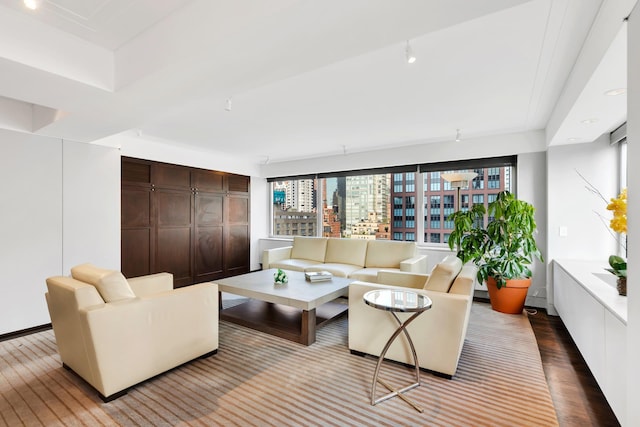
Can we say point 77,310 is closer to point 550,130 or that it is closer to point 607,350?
point 607,350

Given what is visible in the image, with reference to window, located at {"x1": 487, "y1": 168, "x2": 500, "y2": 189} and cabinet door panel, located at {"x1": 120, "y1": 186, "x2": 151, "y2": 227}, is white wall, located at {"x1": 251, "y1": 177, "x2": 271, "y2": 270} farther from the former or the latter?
window, located at {"x1": 487, "y1": 168, "x2": 500, "y2": 189}

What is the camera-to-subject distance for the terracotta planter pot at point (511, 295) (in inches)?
150

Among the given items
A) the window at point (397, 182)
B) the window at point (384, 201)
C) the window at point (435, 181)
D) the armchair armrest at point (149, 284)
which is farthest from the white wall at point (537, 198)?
the armchair armrest at point (149, 284)

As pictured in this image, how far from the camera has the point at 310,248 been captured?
564cm

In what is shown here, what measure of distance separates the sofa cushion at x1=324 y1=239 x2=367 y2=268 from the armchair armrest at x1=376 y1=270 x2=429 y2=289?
5.71 feet

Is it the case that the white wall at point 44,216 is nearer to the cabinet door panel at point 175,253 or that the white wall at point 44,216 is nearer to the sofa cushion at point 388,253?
the cabinet door panel at point 175,253

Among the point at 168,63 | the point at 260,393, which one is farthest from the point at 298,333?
the point at 168,63

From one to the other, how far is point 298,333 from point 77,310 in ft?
6.09

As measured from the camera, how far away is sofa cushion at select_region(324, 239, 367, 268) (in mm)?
5109

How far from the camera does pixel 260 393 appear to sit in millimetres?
2156

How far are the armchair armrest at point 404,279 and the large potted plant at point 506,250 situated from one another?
4.23 ft

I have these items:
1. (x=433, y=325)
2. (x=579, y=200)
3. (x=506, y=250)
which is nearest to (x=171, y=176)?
(x=433, y=325)

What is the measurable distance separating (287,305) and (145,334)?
1255mm

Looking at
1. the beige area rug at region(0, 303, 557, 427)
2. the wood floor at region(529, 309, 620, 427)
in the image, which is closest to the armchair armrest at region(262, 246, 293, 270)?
the beige area rug at region(0, 303, 557, 427)
